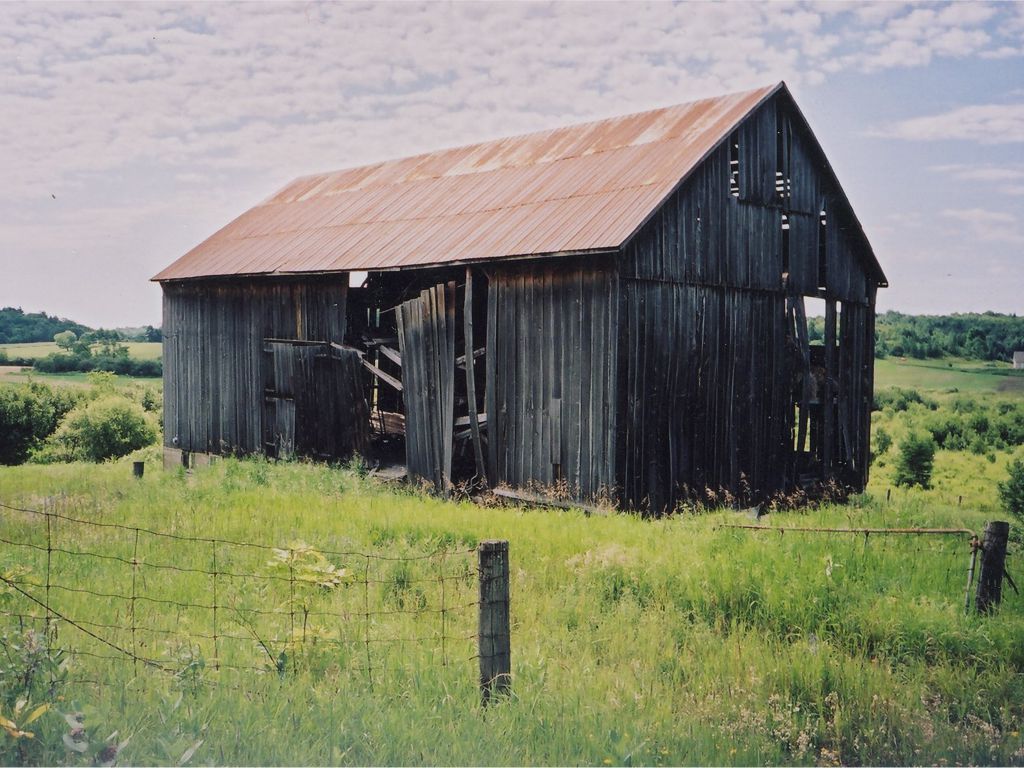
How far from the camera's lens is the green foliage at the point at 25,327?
45.4 metres

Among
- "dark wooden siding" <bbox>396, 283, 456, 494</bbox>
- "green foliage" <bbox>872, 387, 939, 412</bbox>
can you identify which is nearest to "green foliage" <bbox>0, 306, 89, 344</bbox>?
"dark wooden siding" <bbox>396, 283, 456, 494</bbox>

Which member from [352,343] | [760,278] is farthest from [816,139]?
[352,343]

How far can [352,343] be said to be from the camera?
16.9m

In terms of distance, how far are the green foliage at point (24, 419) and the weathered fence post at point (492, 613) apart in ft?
98.7

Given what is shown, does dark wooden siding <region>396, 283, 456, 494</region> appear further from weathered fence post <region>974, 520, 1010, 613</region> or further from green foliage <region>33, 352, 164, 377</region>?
green foliage <region>33, 352, 164, 377</region>

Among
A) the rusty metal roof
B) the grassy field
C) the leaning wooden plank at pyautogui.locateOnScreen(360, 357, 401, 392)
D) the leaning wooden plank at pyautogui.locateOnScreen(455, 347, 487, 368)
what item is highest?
the rusty metal roof

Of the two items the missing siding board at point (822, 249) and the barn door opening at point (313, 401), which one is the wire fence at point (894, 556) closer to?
the missing siding board at point (822, 249)

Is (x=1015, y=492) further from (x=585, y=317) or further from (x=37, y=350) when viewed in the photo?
(x=37, y=350)

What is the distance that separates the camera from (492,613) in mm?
5164

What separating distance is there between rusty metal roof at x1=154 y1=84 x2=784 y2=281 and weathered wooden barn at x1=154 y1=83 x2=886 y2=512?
0.06 metres

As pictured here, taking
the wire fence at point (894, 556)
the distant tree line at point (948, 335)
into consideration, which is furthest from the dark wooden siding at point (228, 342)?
the distant tree line at point (948, 335)

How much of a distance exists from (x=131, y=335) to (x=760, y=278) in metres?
73.3

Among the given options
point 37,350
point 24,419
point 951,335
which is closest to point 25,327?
point 37,350

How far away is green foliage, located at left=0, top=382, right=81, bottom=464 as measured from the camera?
3066cm
